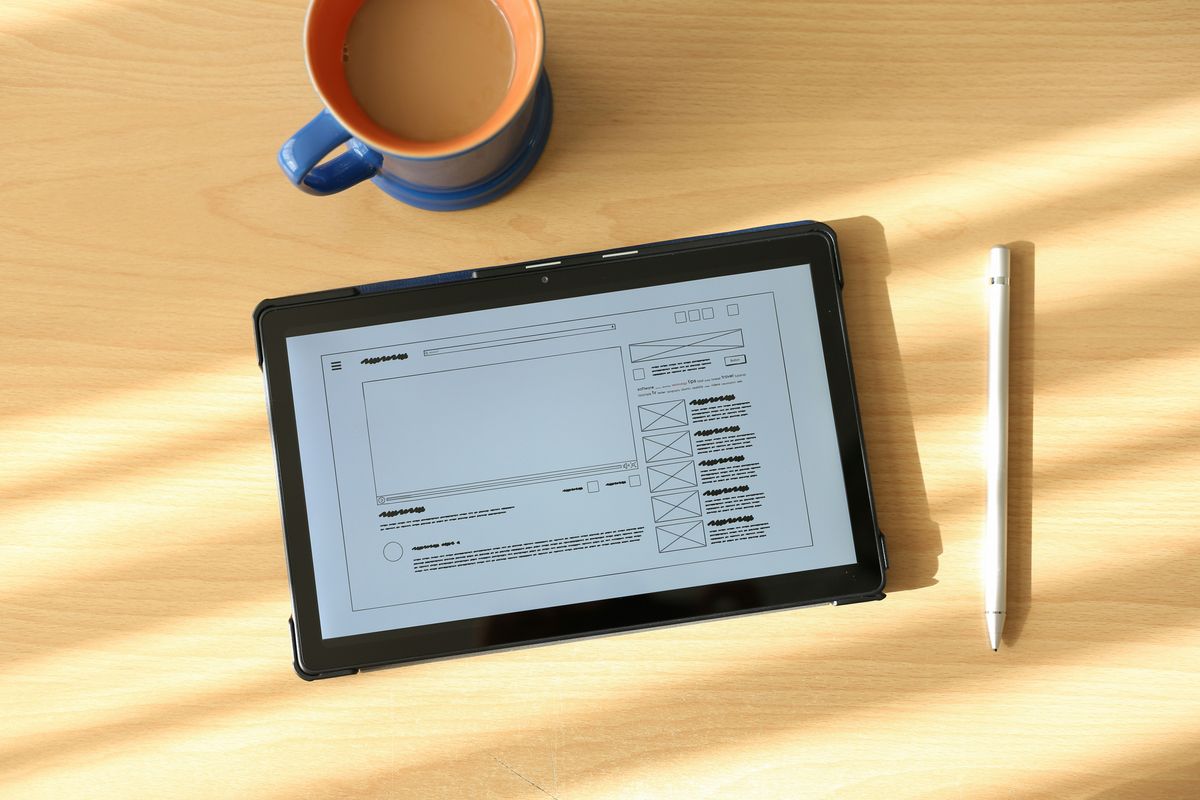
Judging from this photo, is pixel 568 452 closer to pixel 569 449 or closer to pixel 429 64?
pixel 569 449

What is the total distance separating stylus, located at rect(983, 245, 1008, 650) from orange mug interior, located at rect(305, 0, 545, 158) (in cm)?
33

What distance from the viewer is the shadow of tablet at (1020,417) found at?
0.58 meters

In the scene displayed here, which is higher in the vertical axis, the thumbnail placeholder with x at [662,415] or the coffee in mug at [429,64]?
the coffee in mug at [429,64]

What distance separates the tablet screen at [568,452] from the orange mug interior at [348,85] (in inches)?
4.8

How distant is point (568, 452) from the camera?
56cm

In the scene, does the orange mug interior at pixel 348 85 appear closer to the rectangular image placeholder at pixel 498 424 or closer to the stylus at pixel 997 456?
the rectangular image placeholder at pixel 498 424

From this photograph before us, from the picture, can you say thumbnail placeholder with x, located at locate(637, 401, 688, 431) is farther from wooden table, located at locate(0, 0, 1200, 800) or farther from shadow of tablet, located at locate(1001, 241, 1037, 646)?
shadow of tablet, located at locate(1001, 241, 1037, 646)

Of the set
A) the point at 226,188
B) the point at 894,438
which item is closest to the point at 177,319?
the point at 226,188

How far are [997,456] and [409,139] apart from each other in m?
0.43

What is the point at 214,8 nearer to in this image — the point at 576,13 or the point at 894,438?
the point at 576,13

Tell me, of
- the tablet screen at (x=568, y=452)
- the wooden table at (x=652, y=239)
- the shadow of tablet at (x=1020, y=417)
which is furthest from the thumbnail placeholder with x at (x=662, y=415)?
the shadow of tablet at (x=1020, y=417)

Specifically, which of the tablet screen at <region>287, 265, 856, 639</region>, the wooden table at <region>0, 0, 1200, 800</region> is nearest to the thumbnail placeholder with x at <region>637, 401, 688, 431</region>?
the tablet screen at <region>287, 265, 856, 639</region>

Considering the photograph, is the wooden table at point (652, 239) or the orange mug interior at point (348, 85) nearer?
the orange mug interior at point (348, 85)

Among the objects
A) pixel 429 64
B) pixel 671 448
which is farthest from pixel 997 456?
pixel 429 64
